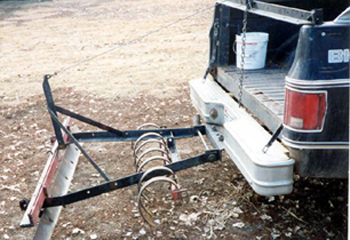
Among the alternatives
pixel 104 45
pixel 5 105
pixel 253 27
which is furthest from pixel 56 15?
pixel 253 27

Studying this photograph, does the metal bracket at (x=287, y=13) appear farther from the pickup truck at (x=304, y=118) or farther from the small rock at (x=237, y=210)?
the small rock at (x=237, y=210)

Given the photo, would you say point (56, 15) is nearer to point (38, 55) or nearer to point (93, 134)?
point (38, 55)

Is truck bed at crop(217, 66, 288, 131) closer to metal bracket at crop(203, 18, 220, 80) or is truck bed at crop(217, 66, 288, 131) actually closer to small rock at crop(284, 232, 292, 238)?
metal bracket at crop(203, 18, 220, 80)

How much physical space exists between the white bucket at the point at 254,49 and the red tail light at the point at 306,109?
69.7 inches

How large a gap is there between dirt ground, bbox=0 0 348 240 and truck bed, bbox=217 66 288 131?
0.94 metres

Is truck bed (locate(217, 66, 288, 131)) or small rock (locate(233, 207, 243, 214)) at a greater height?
truck bed (locate(217, 66, 288, 131))

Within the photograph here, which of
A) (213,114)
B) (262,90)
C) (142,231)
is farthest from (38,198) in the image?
(262,90)

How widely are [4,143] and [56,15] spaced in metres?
14.2

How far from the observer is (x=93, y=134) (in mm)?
4195

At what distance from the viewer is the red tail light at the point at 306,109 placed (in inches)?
102

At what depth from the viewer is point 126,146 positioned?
5273 mm

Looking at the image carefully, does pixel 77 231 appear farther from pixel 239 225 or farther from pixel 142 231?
pixel 239 225

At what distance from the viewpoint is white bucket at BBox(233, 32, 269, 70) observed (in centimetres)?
436

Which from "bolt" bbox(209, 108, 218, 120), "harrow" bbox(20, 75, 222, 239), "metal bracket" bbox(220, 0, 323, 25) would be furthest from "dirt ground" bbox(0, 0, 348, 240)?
"metal bracket" bbox(220, 0, 323, 25)
